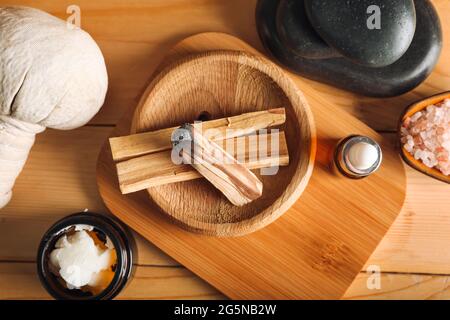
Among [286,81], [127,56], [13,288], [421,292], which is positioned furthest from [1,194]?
[421,292]

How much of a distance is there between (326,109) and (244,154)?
15cm

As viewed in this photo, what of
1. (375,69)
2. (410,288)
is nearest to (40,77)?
(375,69)

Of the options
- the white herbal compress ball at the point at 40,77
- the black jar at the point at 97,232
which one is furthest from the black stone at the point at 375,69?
the black jar at the point at 97,232

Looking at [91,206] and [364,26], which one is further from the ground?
[364,26]

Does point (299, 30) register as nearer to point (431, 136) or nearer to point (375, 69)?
point (375, 69)

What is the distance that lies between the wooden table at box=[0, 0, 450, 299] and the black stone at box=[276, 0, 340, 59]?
78mm

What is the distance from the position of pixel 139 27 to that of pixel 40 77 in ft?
0.68

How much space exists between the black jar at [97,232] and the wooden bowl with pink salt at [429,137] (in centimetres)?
43

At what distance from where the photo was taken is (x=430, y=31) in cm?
75

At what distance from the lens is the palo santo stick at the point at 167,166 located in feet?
2.29

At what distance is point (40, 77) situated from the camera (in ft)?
2.14

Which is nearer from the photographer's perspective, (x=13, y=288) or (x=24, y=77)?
(x=24, y=77)
